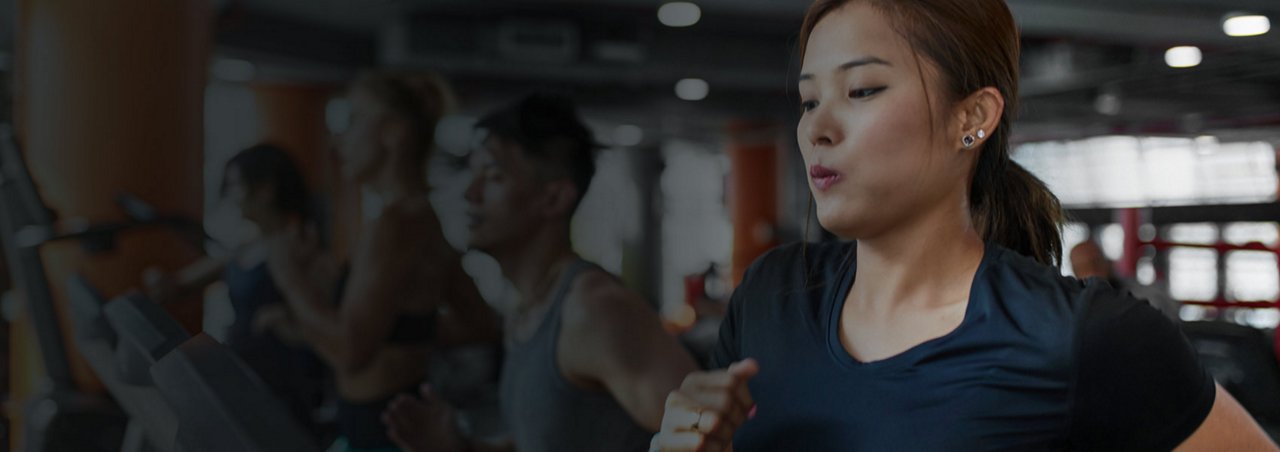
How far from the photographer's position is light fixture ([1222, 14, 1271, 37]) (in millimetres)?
6529

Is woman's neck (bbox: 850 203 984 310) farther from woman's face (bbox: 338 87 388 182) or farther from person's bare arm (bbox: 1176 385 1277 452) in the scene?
woman's face (bbox: 338 87 388 182)

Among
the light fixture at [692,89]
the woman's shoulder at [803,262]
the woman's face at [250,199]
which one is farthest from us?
the light fixture at [692,89]

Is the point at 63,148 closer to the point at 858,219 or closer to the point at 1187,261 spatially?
the point at 858,219

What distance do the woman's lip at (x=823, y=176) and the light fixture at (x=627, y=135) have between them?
1238 centimetres

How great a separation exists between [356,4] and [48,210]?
698 cm

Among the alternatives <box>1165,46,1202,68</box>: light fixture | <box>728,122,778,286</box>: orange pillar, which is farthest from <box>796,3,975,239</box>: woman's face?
<box>728,122,778,286</box>: orange pillar

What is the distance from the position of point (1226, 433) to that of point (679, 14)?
697cm

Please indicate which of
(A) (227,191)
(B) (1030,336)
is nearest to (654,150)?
Answer: (A) (227,191)

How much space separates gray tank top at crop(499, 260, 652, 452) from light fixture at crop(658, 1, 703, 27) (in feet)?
18.1

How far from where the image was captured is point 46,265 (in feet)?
5.52

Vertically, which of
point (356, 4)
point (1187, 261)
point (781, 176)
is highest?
point (356, 4)

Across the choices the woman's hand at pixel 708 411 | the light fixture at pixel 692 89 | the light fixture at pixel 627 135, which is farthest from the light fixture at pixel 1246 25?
the light fixture at pixel 627 135

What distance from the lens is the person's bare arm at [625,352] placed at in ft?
5.51

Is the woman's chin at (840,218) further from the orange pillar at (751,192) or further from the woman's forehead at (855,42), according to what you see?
the orange pillar at (751,192)
